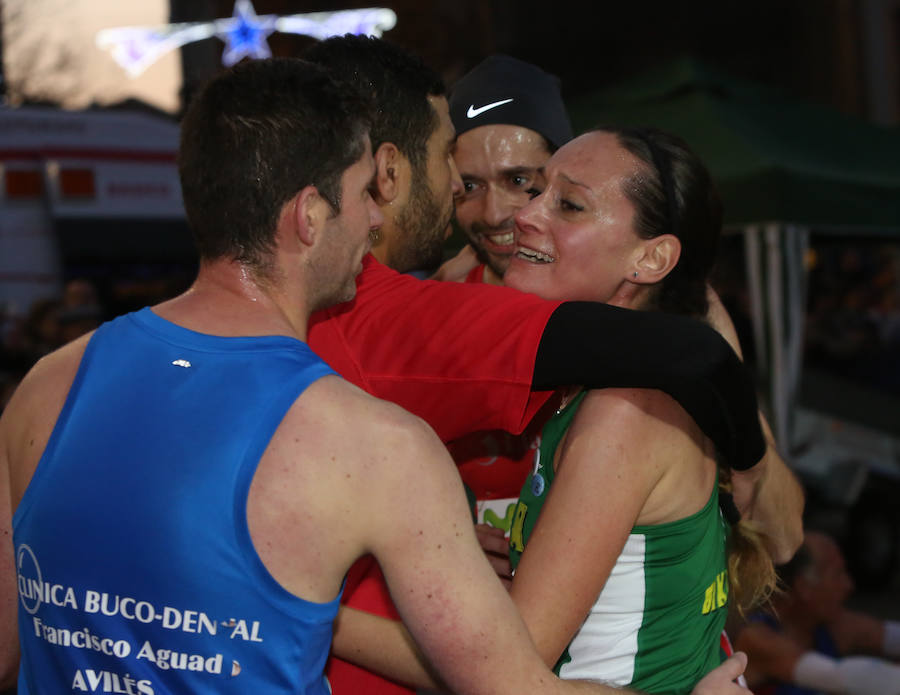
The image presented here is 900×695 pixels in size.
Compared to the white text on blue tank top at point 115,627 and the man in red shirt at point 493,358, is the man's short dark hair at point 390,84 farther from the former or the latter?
the white text on blue tank top at point 115,627

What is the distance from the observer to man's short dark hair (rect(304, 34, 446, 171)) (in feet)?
7.31

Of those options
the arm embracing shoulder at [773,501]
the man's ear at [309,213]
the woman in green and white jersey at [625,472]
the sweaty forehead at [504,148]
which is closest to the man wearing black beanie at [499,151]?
the sweaty forehead at [504,148]

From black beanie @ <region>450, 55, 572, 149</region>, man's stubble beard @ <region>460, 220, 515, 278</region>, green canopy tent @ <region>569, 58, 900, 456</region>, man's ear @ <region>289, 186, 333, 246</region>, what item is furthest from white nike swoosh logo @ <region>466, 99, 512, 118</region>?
green canopy tent @ <region>569, 58, 900, 456</region>

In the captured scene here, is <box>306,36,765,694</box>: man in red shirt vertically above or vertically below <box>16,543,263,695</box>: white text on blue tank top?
above

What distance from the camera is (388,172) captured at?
2.20 m

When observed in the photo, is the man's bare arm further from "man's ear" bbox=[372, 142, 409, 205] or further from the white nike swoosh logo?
the white nike swoosh logo

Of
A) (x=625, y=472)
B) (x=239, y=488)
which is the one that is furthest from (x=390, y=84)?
(x=239, y=488)

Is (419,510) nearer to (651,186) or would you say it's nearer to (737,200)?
(651,186)

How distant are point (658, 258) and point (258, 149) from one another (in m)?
1.13

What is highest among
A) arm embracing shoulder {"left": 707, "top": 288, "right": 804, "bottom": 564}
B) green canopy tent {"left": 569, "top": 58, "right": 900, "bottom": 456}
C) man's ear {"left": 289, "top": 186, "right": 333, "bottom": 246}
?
man's ear {"left": 289, "top": 186, "right": 333, "bottom": 246}

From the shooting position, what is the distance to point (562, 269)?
2.35 metres

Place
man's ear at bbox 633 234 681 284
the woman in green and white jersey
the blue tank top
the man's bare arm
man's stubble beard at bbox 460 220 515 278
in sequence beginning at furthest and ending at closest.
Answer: man's stubble beard at bbox 460 220 515 278
man's ear at bbox 633 234 681 284
the woman in green and white jersey
the man's bare arm
the blue tank top

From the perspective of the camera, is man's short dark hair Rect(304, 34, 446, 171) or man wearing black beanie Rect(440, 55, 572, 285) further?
man wearing black beanie Rect(440, 55, 572, 285)

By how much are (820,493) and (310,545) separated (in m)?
6.50
